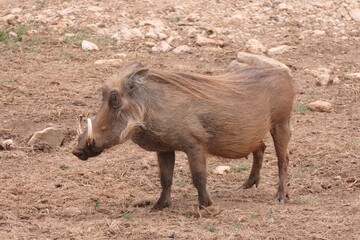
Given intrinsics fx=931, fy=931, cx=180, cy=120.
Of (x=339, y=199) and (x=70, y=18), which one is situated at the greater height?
(x=339, y=199)

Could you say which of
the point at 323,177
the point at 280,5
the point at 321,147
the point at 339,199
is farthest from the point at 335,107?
the point at 280,5

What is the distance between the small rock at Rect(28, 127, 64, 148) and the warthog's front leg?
197 centimetres

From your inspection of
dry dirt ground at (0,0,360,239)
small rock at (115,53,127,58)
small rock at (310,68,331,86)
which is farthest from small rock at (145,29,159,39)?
small rock at (310,68,331,86)

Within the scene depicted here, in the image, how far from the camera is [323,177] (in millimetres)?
7922

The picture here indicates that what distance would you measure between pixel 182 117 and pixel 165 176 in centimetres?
60

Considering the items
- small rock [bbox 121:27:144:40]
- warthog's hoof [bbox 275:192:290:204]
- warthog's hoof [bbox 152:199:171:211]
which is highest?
warthog's hoof [bbox 152:199:171:211]

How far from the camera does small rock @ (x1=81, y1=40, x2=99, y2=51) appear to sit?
12.3 meters

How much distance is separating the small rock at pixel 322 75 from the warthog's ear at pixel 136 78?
16.4 feet

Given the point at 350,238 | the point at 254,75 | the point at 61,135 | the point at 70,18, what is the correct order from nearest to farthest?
the point at 350,238 < the point at 254,75 < the point at 61,135 < the point at 70,18

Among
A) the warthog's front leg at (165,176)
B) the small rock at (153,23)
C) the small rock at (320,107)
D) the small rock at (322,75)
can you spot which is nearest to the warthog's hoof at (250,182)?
the warthog's front leg at (165,176)

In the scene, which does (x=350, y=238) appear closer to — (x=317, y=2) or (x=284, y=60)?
(x=284, y=60)

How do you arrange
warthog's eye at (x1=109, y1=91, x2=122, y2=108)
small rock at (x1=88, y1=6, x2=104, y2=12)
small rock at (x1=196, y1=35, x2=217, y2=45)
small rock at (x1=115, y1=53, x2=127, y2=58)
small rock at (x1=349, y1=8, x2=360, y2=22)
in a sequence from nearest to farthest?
warthog's eye at (x1=109, y1=91, x2=122, y2=108)
small rock at (x1=115, y1=53, x2=127, y2=58)
small rock at (x1=196, y1=35, x2=217, y2=45)
small rock at (x1=88, y1=6, x2=104, y2=12)
small rock at (x1=349, y1=8, x2=360, y2=22)

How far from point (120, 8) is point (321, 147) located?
5.65 metres

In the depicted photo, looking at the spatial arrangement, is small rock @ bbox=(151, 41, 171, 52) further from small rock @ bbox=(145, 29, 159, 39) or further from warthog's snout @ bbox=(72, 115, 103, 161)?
warthog's snout @ bbox=(72, 115, 103, 161)
